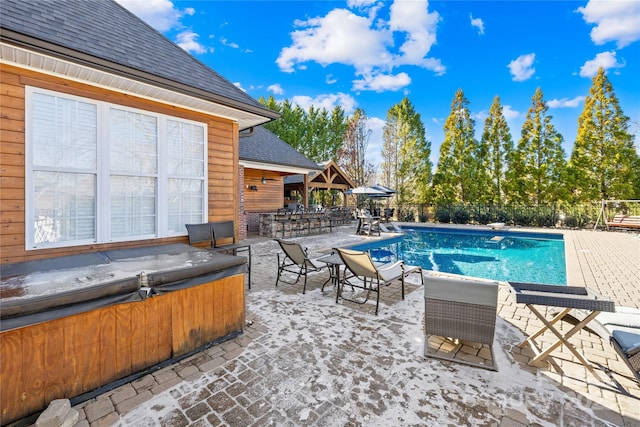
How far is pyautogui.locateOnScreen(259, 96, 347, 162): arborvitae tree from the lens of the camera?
2831 centimetres

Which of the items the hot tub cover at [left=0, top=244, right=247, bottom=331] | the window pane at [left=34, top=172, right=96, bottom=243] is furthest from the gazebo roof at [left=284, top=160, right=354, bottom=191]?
the hot tub cover at [left=0, top=244, right=247, bottom=331]

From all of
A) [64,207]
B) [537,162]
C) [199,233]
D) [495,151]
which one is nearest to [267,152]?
[199,233]

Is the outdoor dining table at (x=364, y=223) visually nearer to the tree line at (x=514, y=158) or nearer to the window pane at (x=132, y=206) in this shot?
the tree line at (x=514, y=158)

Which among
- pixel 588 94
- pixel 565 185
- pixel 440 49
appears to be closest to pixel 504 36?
pixel 440 49

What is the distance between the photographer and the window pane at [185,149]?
461 centimetres

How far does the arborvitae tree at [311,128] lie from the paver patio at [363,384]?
26073 mm

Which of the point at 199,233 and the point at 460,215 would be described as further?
the point at 460,215

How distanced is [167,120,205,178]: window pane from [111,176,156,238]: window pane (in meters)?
0.47

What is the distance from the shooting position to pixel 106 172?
12.8 feet

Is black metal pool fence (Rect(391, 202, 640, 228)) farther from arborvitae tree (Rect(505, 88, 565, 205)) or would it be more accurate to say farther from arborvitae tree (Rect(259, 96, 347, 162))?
arborvitae tree (Rect(259, 96, 347, 162))

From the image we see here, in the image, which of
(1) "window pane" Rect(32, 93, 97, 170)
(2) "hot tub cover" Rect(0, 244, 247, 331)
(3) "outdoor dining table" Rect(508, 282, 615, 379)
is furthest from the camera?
(1) "window pane" Rect(32, 93, 97, 170)

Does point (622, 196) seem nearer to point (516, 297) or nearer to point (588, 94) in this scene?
point (588, 94)

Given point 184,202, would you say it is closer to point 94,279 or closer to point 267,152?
point 94,279

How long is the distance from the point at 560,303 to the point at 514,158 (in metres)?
20.0
